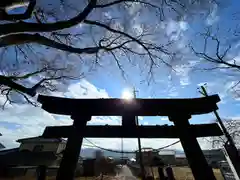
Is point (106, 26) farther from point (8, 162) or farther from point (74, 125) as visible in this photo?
point (8, 162)

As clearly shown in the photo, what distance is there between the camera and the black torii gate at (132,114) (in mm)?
4148

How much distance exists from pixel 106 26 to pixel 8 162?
26287mm

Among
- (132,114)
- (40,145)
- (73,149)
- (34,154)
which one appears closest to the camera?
(73,149)

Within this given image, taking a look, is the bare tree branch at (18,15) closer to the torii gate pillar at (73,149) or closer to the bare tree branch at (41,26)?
the bare tree branch at (41,26)

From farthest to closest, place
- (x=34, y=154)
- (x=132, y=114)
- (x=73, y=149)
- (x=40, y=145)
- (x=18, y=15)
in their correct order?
(x=40, y=145) → (x=34, y=154) → (x=18, y=15) → (x=132, y=114) → (x=73, y=149)

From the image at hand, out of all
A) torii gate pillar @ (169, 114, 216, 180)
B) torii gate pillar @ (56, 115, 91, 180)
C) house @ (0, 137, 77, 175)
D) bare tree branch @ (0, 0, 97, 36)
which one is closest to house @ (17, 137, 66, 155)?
house @ (0, 137, 77, 175)

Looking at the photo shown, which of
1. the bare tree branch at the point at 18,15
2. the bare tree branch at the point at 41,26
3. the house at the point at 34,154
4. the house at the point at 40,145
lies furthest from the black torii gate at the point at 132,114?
the house at the point at 40,145

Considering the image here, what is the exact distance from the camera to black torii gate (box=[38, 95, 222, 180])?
13.6 feet

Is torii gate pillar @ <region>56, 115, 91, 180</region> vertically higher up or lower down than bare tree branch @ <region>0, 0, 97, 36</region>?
lower down

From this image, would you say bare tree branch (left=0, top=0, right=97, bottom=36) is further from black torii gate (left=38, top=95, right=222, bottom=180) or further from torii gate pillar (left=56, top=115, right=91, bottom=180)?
torii gate pillar (left=56, top=115, right=91, bottom=180)

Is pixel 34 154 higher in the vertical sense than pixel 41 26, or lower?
higher

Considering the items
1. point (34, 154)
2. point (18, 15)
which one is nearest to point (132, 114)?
point (18, 15)

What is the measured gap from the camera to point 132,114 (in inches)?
180

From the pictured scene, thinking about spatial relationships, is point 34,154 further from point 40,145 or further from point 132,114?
point 132,114
